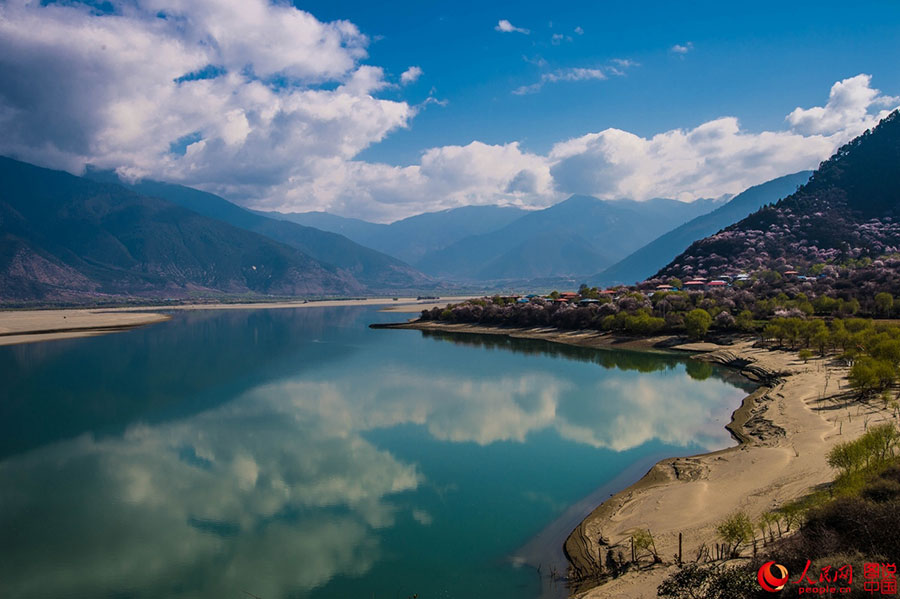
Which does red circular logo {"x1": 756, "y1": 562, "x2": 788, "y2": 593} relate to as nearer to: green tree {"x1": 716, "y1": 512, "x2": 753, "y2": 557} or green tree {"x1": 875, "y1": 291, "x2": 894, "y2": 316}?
green tree {"x1": 716, "y1": 512, "x2": 753, "y2": 557}

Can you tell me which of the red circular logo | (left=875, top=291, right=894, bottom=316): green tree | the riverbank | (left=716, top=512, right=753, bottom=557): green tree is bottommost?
the riverbank

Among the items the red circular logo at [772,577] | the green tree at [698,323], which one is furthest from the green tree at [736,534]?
the green tree at [698,323]

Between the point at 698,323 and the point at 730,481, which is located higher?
the point at 698,323

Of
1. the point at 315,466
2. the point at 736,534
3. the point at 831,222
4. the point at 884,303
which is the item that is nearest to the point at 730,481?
the point at 736,534

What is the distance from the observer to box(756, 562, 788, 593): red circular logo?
27.7 feet

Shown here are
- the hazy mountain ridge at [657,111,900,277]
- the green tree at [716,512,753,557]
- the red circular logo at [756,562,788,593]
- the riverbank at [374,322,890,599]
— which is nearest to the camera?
the red circular logo at [756,562,788,593]

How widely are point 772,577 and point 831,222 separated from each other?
122 m

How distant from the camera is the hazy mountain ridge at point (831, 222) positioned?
9762 centimetres

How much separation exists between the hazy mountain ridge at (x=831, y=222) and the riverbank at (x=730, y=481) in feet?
260

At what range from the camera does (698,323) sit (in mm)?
56094

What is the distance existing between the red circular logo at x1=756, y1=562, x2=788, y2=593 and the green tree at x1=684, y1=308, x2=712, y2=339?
51.4 metres

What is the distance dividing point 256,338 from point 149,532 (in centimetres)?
6282

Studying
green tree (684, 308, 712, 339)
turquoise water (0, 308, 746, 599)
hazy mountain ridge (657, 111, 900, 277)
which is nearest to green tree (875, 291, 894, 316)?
green tree (684, 308, 712, 339)

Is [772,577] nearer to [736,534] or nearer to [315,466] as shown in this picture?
[736,534]
